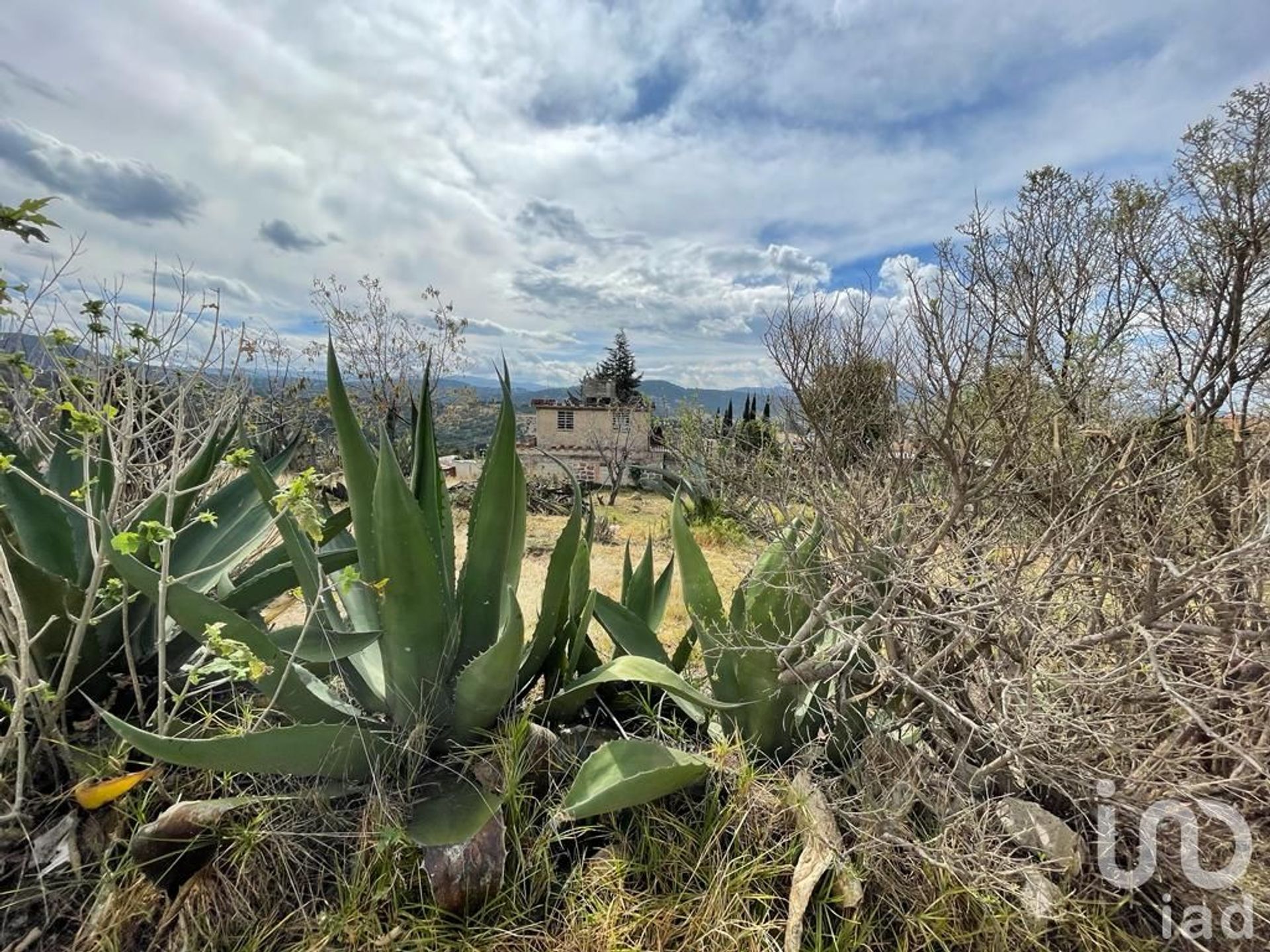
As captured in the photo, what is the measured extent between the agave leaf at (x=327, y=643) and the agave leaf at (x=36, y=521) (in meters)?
0.83

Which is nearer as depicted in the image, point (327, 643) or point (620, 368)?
point (327, 643)

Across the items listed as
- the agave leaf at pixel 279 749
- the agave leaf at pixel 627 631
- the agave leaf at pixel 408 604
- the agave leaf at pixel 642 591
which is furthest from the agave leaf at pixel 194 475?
the agave leaf at pixel 642 591

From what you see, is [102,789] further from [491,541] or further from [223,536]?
[491,541]

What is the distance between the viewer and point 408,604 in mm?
1610

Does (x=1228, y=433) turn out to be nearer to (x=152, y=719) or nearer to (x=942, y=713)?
(x=942, y=713)

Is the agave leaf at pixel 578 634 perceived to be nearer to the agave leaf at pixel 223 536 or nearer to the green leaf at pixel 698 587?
the green leaf at pixel 698 587

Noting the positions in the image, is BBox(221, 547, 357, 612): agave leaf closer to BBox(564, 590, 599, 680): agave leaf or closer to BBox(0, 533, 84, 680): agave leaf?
BBox(0, 533, 84, 680): agave leaf

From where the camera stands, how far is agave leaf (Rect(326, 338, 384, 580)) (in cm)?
164

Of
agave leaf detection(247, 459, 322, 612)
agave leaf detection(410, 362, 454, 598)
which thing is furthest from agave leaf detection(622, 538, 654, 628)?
agave leaf detection(247, 459, 322, 612)

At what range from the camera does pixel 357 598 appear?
1.91 meters

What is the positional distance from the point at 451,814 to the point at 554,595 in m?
0.64

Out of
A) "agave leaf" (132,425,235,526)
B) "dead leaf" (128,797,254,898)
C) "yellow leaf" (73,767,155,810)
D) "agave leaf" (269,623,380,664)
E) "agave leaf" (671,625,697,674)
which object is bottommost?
"dead leaf" (128,797,254,898)

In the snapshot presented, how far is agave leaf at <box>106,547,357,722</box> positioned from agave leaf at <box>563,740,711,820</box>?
79 centimetres

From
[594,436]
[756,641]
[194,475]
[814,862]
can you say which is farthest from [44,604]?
[594,436]
